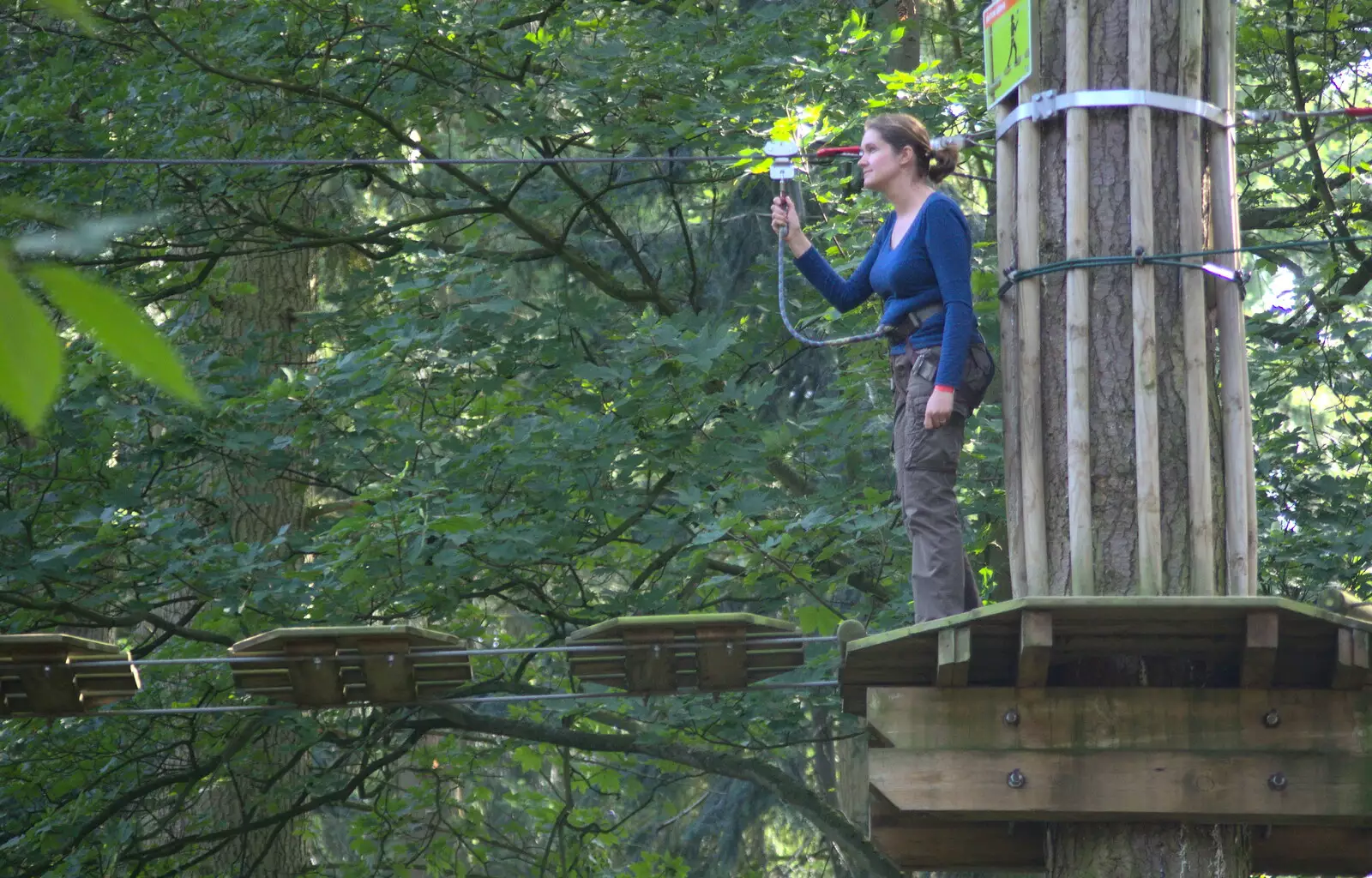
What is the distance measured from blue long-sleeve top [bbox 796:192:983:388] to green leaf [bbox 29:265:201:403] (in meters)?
3.13

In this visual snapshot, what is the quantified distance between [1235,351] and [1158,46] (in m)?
0.77

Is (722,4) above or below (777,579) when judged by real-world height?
above

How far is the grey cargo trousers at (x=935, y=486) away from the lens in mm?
4031

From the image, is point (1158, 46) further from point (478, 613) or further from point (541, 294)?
point (541, 294)

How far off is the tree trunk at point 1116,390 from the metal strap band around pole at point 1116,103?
2 centimetres

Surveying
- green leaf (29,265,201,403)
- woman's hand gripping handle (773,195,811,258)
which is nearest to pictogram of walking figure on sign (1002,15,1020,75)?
woman's hand gripping handle (773,195,811,258)

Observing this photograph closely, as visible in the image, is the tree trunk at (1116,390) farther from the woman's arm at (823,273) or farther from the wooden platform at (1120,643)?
the woman's arm at (823,273)

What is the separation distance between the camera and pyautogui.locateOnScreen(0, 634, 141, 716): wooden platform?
4.76 metres

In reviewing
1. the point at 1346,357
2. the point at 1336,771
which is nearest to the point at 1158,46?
the point at 1336,771

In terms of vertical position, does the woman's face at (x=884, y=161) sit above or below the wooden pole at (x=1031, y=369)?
above

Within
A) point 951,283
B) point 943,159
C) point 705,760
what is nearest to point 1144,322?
point 951,283

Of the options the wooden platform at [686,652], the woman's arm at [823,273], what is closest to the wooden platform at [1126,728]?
the wooden platform at [686,652]

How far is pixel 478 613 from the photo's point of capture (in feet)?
26.9

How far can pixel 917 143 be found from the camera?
416 cm
